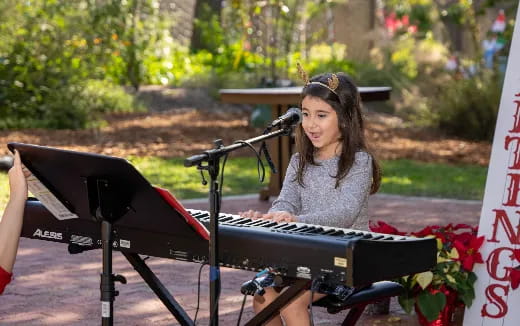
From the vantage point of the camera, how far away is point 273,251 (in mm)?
3703

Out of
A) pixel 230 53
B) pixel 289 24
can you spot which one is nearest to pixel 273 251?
pixel 289 24

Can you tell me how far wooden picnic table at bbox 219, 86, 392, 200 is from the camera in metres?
8.96

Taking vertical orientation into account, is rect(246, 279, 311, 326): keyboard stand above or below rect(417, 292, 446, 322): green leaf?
above

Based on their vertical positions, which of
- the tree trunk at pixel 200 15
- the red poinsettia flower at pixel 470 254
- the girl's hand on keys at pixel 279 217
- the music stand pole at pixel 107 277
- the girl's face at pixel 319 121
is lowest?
the red poinsettia flower at pixel 470 254

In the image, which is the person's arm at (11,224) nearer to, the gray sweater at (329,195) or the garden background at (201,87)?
the gray sweater at (329,195)

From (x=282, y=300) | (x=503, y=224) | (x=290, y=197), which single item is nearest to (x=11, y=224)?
(x=282, y=300)

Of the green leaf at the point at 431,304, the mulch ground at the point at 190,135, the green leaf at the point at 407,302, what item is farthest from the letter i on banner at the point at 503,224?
the mulch ground at the point at 190,135

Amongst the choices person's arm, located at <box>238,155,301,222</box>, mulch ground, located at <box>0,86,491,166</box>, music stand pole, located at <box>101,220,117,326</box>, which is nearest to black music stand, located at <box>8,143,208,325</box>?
music stand pole, located at <box>101,220,117,326</box>

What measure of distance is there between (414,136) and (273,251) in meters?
12.0

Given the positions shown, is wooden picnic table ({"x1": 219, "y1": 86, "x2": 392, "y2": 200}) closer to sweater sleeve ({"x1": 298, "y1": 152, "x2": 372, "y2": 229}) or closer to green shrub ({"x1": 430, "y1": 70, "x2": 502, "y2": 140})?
sweater sleeve ({"x1": 298, "y1": 152, "x2": 372, "y2": 229})

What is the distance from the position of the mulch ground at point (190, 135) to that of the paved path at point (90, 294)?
5232 millimetres

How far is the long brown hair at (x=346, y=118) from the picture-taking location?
468 cm

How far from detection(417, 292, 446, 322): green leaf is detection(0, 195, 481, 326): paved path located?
1.69 feet

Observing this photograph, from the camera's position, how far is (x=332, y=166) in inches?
187
